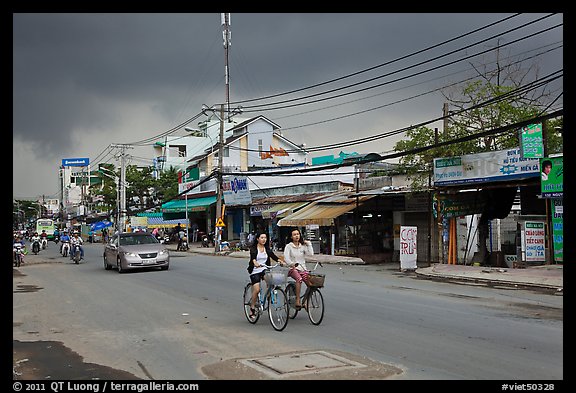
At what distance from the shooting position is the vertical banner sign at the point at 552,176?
18.7 meters

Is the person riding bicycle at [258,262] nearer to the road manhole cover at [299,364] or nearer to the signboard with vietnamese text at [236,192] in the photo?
the road manhole cover at [299,364]

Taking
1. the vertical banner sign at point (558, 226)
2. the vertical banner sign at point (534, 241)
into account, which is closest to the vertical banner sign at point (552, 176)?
the vertical banner sign at point (558, 226)

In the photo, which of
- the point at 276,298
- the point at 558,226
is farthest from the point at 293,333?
the point at 558,226

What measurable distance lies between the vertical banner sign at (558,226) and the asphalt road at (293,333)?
16.0 ft

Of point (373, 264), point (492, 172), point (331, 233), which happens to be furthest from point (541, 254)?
point (331, 233)

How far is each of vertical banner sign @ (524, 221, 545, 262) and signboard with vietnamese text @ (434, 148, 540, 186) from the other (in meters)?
1.98

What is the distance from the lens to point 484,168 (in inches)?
861

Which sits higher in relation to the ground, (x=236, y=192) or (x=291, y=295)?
(x=236, y=192)

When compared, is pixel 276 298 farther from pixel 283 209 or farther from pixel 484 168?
pixel 283 209

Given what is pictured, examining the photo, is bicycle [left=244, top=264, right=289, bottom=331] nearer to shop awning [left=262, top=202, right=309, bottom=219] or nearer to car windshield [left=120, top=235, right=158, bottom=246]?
car windshield [left=120, top=235, right=158, bottom=246]

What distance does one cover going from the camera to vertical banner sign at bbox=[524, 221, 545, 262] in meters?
21.0

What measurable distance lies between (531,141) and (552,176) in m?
1.35
